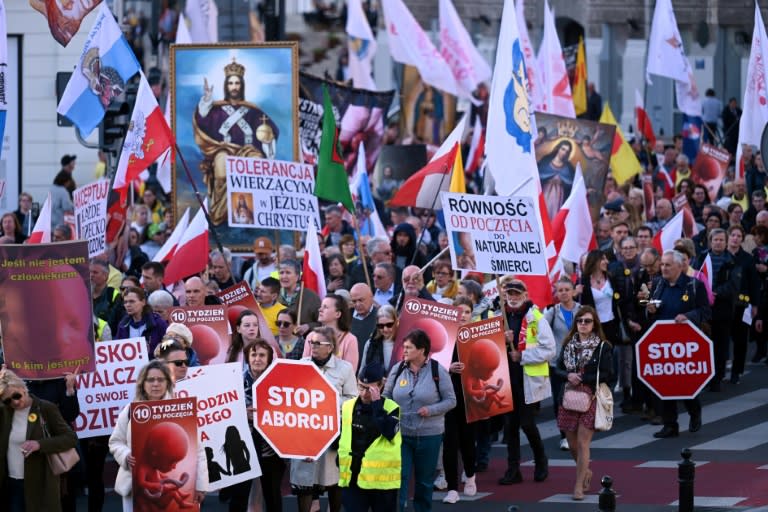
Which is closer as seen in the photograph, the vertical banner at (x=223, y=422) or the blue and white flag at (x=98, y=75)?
the vertical banner at (x=223, y=422)

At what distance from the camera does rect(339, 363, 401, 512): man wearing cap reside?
43.0ft

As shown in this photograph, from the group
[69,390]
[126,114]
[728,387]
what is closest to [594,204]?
[728,387]

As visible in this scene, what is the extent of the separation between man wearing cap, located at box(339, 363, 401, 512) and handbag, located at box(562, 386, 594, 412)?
8.69ft

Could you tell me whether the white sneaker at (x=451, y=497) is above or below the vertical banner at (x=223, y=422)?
below

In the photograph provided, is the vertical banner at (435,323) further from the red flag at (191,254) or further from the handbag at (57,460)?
the red flag at (191,254)

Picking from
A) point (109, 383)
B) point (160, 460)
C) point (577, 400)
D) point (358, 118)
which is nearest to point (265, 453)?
point (109, 383)

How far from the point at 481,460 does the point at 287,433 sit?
11.5 feet

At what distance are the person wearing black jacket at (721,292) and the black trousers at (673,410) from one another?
93.6 inches

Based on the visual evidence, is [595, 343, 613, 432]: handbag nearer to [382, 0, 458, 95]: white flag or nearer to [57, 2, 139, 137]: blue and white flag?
[57, 2, 139, 137]: blue and white flag

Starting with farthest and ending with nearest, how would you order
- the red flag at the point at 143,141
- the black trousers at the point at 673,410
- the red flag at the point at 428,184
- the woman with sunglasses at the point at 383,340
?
the red flag at the point at 428,184 < the red flag at the point at 143,141 < the black trousers at the point at 673,410 < the woman with sunglasses at the point at 383,340

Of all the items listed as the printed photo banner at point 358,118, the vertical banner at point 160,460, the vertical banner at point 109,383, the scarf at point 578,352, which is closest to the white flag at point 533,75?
the printed photo banner at point 358,118

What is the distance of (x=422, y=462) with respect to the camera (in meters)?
14.2

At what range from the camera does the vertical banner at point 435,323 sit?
15.5 m

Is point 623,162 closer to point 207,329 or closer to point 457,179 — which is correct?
point 457,179
